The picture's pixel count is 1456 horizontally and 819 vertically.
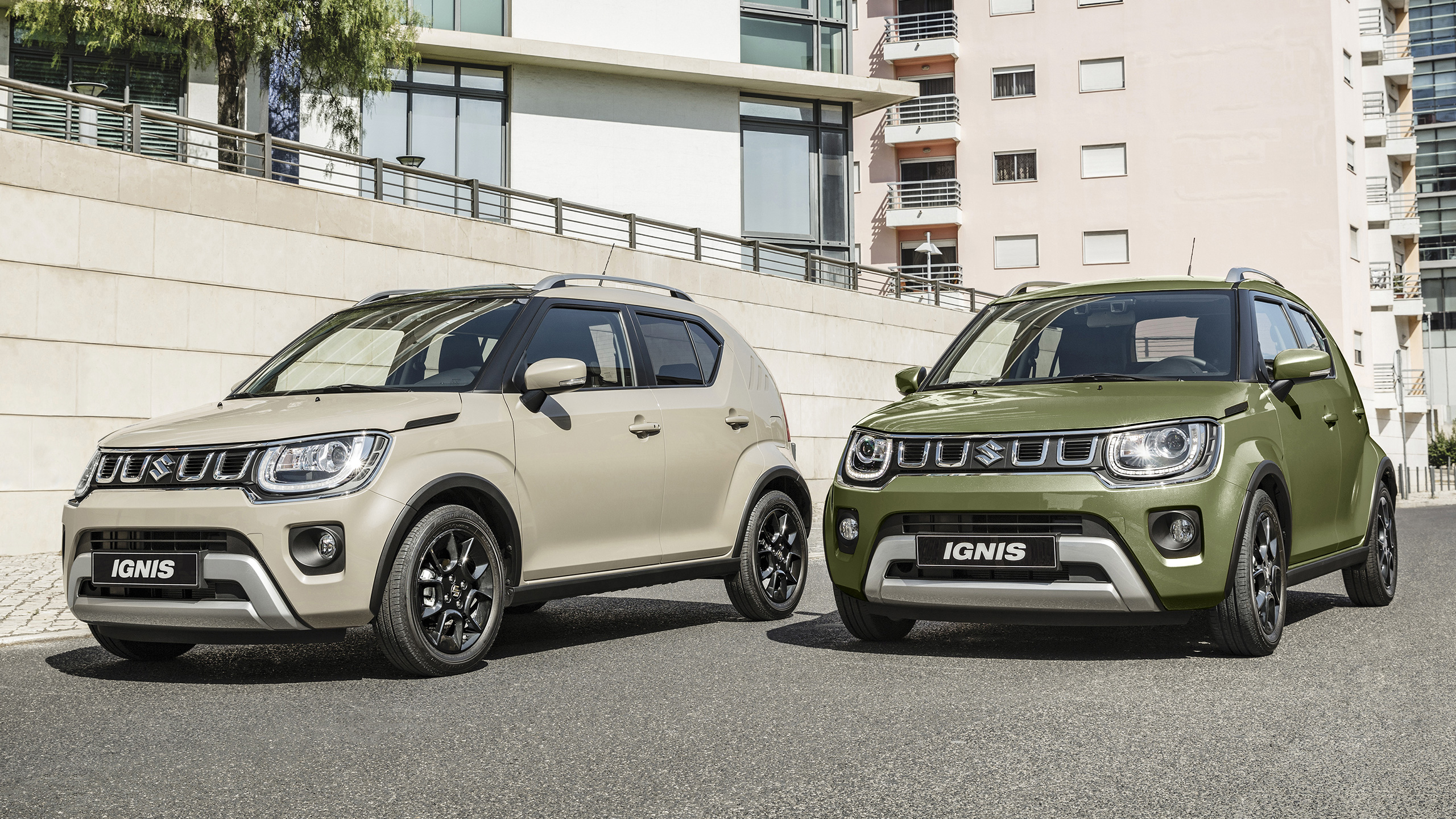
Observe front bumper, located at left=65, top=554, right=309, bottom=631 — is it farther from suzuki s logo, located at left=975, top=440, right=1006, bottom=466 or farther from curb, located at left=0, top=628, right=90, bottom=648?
suzuki s logo, located at left=975, top=440, right=1006, bottom=466

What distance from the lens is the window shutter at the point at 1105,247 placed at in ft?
161

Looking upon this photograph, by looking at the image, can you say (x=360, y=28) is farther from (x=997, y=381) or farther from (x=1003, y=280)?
(x=1003, y=280)

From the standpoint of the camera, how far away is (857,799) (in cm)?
436

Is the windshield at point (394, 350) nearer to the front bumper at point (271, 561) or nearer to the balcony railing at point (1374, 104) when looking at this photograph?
the front bumper at point (271, 561)

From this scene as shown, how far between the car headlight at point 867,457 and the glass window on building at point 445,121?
854 inches

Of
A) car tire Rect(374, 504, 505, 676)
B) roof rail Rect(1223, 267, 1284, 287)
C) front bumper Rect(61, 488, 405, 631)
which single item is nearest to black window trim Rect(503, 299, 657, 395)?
car tire Rect(374, 504, 505, 676)

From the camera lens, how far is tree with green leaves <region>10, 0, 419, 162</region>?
18.6m

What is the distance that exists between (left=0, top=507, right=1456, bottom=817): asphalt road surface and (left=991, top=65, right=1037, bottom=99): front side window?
146 ft

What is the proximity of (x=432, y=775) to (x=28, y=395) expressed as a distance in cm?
1177

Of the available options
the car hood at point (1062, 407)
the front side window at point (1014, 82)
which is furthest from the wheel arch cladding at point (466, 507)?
the front side window at point (1014, 82)

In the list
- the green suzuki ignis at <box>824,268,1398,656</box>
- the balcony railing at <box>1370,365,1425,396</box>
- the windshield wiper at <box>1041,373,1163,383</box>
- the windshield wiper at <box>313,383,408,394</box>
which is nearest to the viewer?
the green suzuki ignis at <box>824,268,1398,656</box>

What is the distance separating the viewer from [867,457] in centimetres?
721

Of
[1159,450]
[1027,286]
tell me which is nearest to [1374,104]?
[1027,286]

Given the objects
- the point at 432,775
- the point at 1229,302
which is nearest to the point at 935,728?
the point at 432,775
